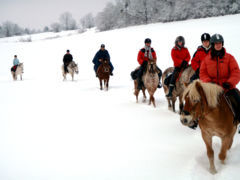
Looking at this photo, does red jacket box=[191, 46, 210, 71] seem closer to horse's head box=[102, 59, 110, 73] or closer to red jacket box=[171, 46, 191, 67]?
red jacket box=[171, 46, 191, 67]

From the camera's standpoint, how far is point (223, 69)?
3.70 meters

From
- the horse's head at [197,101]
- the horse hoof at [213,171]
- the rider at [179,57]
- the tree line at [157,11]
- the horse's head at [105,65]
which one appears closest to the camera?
the horse's head at [197,101]

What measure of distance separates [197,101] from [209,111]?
316 mm

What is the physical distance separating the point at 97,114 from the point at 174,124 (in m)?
2.74

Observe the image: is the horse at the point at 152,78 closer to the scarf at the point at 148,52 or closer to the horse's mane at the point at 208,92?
the scarf at the point at 148,52

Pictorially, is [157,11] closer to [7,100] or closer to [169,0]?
[169,0]

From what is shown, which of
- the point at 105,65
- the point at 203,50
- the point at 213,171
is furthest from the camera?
the point at 105,65

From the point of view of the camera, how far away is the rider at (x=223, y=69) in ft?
11.6

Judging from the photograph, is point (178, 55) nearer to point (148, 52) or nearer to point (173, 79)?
point (173, 79)

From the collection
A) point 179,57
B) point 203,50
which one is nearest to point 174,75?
point 179,57

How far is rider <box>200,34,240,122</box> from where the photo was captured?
353 cm

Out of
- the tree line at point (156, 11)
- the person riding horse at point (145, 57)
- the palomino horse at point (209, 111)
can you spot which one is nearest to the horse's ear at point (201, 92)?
the palomino horse at point (209, 111)

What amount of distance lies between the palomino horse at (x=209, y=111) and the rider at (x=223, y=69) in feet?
0.97

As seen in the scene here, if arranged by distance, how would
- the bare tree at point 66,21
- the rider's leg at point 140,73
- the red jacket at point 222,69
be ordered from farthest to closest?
the bare tree at point 66,21, the rider's leg at point 140,73, the red jacket at point 222,69
